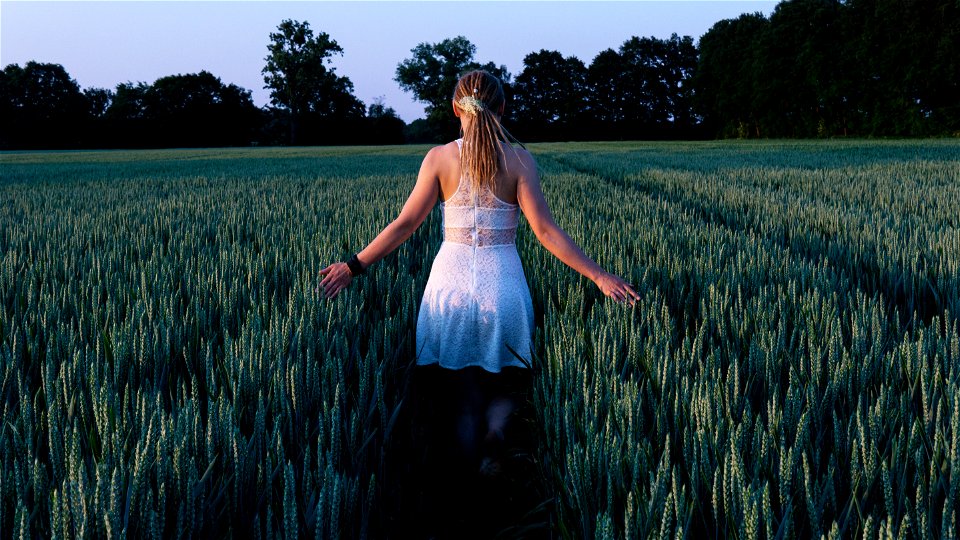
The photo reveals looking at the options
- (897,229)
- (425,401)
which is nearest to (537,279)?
(425,401)

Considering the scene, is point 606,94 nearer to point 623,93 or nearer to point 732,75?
point 623,93

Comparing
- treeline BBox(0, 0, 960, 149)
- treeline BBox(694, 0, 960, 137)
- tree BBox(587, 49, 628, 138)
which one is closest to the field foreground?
treeline BBox(0, 0, 960, 149)

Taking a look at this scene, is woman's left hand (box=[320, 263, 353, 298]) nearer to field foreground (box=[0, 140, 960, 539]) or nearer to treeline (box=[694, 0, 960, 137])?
field foreground (box=[0, 140, 960, 539])

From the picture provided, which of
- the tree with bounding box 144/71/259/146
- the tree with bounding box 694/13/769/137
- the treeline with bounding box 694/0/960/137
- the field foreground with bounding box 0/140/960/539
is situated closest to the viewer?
the field foreground with bounding box 0/140/960/539

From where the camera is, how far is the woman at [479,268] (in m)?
2.14

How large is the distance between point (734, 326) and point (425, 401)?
3.48ft

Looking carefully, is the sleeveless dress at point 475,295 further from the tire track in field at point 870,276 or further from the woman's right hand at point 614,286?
the tire track in field at point 870,276

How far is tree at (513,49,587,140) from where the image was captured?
6406cm

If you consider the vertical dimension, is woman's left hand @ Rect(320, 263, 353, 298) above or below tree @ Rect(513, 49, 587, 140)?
below

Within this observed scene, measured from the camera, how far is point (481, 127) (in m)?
2.02

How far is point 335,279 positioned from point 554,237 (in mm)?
736

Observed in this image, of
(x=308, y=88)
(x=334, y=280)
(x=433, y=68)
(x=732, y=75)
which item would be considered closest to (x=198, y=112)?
(x=308, y=88)

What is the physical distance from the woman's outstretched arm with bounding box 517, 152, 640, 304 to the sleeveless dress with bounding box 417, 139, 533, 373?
7cm

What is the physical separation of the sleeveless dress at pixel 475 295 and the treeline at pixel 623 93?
34.8 m
